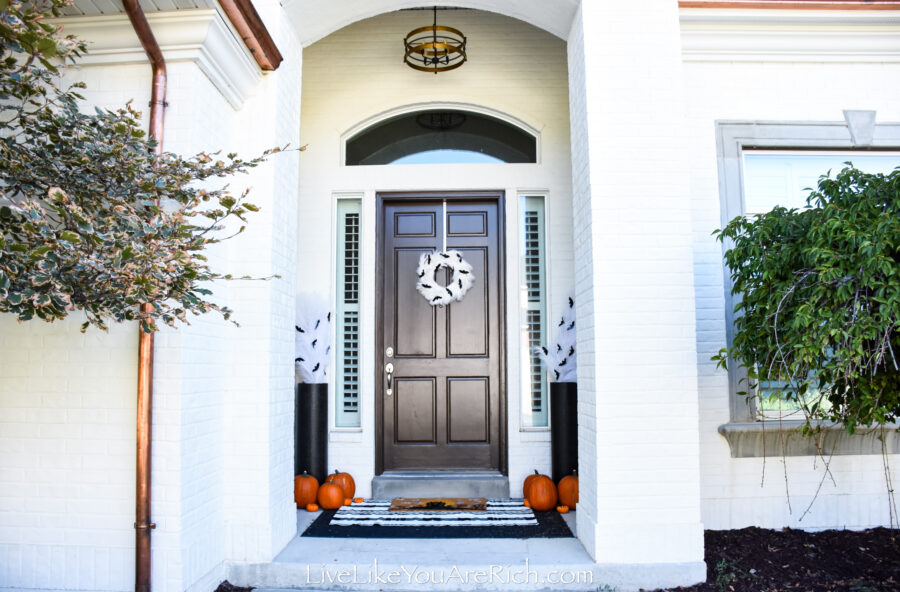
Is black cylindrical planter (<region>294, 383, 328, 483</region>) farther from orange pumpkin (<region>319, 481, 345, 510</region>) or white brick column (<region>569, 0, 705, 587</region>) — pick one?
white brick column (<region>569, 0, 705, 587</region>)

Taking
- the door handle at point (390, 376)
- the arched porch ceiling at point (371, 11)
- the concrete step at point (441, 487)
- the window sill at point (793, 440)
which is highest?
the arched porch ceiling at point (371, 11)

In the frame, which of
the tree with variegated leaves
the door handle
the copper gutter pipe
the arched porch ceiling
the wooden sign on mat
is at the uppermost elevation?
the arched porch ceiling

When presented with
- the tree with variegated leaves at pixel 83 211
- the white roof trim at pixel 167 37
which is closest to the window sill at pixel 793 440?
the tree with variegated leaves at pixel 83 211

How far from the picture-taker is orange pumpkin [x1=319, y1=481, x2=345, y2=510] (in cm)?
444

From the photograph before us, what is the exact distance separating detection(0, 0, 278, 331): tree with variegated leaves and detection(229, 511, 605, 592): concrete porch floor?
178cm

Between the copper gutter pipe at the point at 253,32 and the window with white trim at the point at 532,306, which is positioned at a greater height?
the copper gutter pipe at the point at 253,32

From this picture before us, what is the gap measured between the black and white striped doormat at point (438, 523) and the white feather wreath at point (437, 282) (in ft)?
5.21

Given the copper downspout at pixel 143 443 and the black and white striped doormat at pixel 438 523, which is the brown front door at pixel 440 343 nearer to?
the black and white striped doormat at pixel 438 523

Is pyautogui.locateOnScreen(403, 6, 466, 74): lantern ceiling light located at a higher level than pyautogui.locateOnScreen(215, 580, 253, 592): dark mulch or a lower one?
higher

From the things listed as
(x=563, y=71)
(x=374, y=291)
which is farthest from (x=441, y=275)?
(x=563, y=71)

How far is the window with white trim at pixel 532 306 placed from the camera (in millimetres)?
4941

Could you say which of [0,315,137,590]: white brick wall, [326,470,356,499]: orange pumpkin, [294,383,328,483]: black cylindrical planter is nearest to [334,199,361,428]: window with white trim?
[294,383,328,483]: black cylindrical planter

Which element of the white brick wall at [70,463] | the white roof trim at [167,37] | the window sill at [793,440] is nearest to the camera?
the white brick wall at [70,463]

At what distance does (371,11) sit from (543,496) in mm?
3424
